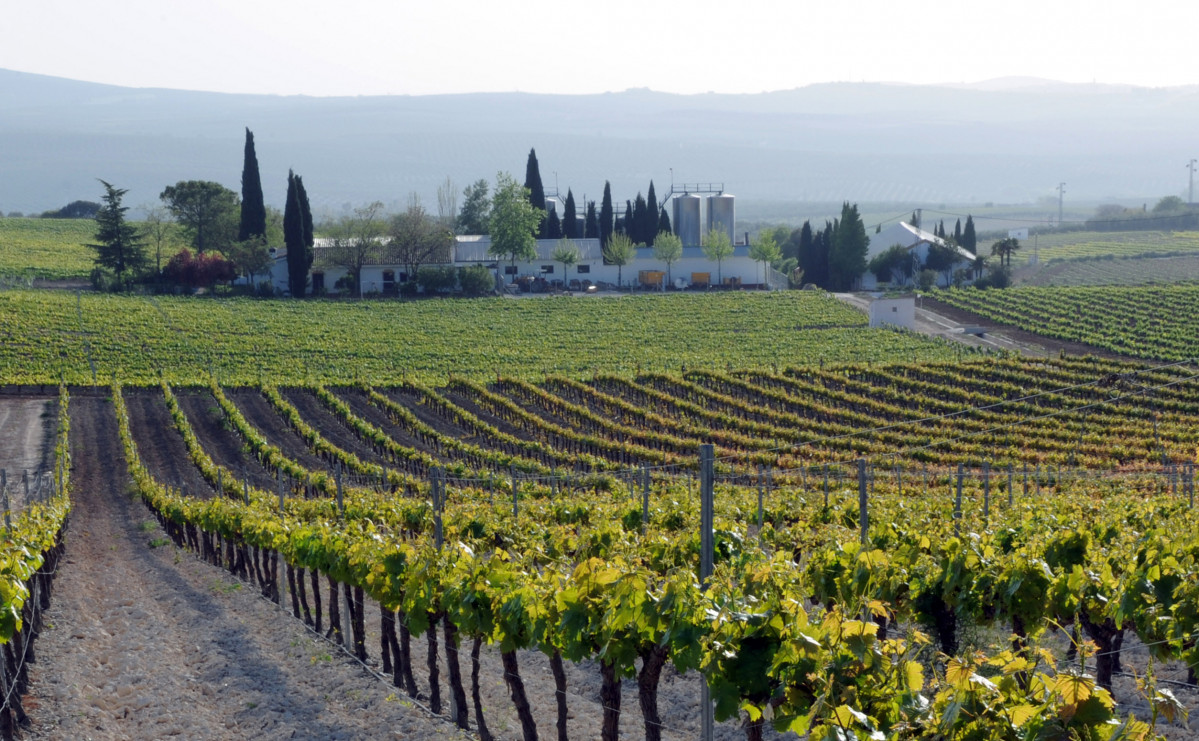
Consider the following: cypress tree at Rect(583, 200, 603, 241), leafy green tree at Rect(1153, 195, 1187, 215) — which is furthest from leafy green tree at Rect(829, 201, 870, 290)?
leafy green tree at Rect(1153, 195, 1187, 215)

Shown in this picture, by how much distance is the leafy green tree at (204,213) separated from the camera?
256 ft

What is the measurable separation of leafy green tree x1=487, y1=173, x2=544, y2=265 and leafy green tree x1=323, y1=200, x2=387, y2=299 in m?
7.69

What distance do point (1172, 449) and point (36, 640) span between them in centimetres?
2940

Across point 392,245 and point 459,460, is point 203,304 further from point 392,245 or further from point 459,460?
point 459,460

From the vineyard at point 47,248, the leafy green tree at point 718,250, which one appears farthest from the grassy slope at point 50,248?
the leafy green tree at point 718,250

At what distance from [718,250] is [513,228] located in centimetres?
1450

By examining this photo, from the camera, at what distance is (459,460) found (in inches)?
1366

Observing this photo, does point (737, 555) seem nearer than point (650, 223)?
Yes

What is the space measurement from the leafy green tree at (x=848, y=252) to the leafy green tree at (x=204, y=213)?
41.5 metres

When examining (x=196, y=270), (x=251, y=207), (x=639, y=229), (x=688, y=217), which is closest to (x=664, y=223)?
(x=639, y=229)

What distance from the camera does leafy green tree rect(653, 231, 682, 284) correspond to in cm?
8169

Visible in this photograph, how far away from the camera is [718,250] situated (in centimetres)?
8244

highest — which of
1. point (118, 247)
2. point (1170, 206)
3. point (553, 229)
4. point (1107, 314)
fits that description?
point (1170, 206)

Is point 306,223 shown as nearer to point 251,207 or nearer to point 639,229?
point 251,207
